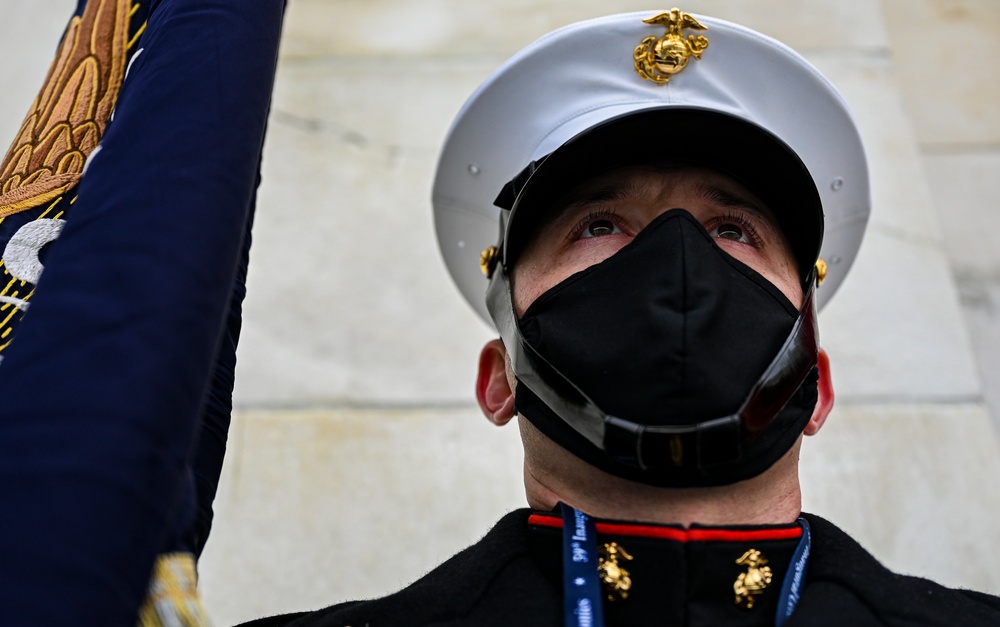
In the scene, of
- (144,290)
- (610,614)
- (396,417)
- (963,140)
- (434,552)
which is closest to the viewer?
(144,290)

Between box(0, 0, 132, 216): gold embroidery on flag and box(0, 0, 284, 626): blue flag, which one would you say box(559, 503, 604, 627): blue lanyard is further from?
box(0, 0, 132, 216): gold embroidery on flag

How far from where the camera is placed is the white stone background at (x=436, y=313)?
2.67 m

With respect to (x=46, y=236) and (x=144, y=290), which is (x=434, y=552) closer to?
(x=46, y=236)

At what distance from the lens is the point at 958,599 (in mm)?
1339

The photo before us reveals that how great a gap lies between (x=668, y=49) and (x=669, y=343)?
649mm

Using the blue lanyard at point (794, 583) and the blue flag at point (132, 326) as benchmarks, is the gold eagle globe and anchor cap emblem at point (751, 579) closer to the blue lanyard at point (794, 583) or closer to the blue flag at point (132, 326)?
the blue lanyard at point (794, 583)

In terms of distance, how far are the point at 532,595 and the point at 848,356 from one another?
194 cm

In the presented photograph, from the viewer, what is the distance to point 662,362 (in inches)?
48.6

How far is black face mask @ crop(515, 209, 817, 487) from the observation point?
1232mm

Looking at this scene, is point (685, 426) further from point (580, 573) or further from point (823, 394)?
point (823, 394)

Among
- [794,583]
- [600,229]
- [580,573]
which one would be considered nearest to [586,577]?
[580,573]

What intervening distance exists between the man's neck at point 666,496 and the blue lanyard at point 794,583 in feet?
0.18

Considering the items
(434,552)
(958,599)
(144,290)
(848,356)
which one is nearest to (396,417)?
(434,552)

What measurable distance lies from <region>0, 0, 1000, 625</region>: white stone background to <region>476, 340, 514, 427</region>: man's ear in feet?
3.23
